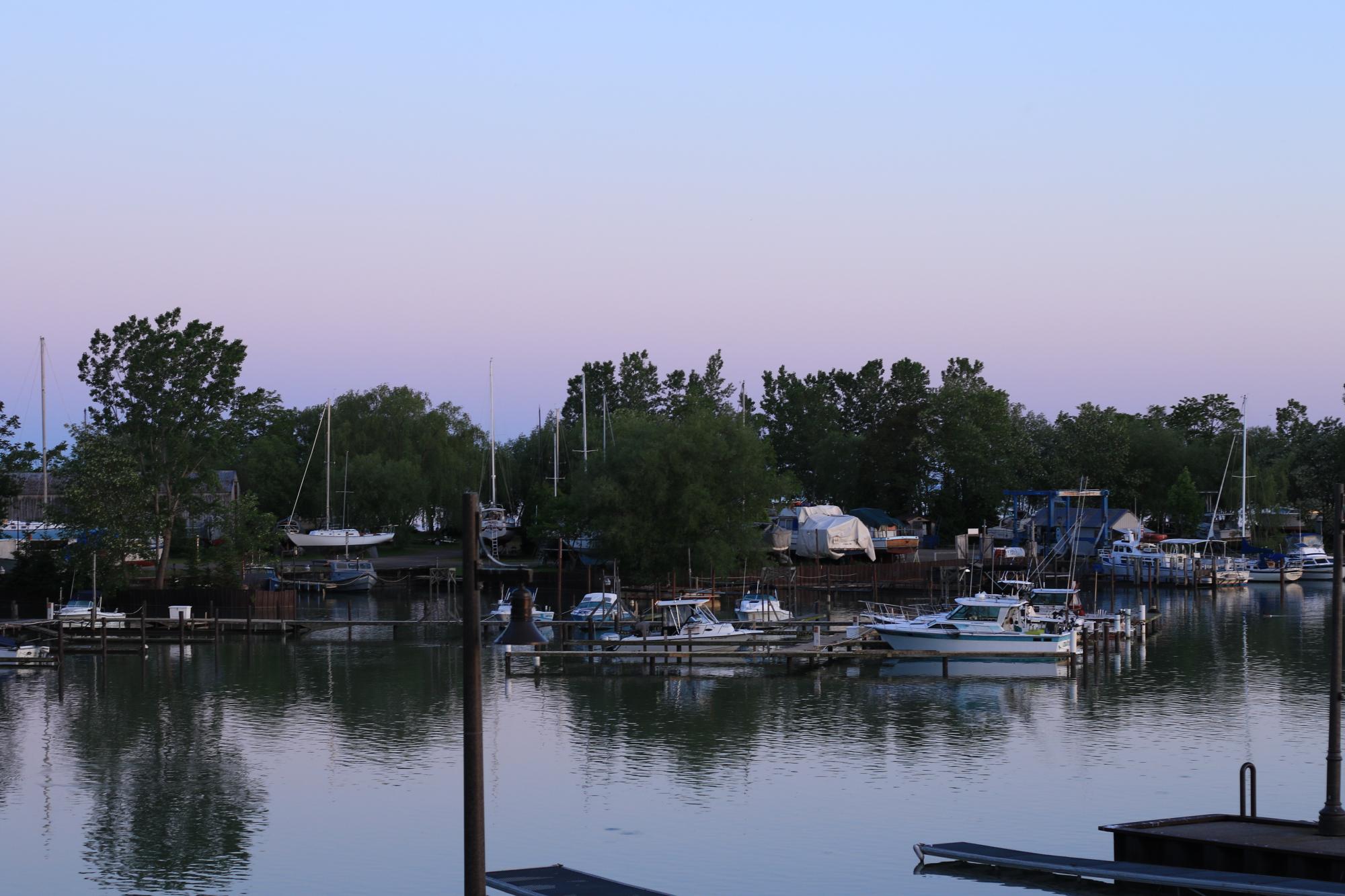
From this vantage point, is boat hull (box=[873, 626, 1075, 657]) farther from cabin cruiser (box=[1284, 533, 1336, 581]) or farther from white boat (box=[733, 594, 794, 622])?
cabin cruiser (box=[1284, 533, 1336, 581])

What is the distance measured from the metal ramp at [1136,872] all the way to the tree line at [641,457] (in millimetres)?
52514


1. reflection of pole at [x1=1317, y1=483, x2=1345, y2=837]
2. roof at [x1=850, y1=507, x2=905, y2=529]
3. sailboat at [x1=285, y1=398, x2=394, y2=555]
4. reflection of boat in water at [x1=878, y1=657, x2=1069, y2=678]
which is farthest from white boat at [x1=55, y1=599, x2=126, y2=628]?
roof at [x1=850, y1=507, x2=905, y2=529]

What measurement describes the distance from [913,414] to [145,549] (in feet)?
237

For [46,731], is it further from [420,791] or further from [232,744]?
[420,791]

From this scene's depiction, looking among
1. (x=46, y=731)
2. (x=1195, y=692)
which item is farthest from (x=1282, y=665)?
(x=46, y=731)

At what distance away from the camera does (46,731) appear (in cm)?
4072

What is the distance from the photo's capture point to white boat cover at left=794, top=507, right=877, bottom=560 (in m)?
102

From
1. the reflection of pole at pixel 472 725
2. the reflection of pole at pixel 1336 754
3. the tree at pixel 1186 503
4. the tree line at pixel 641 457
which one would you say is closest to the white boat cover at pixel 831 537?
the tree line at pixel 641 457

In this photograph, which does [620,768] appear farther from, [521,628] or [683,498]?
[683,498]

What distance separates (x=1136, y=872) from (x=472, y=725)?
12.4 m

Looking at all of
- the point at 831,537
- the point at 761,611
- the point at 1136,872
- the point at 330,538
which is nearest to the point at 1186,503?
the point at 831,537

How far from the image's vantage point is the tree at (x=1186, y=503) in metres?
115

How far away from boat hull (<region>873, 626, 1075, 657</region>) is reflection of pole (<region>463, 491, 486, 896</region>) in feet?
128

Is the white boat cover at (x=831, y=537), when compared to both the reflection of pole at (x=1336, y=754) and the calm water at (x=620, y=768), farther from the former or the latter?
the reflection of pole at (x=1336, y=754)
